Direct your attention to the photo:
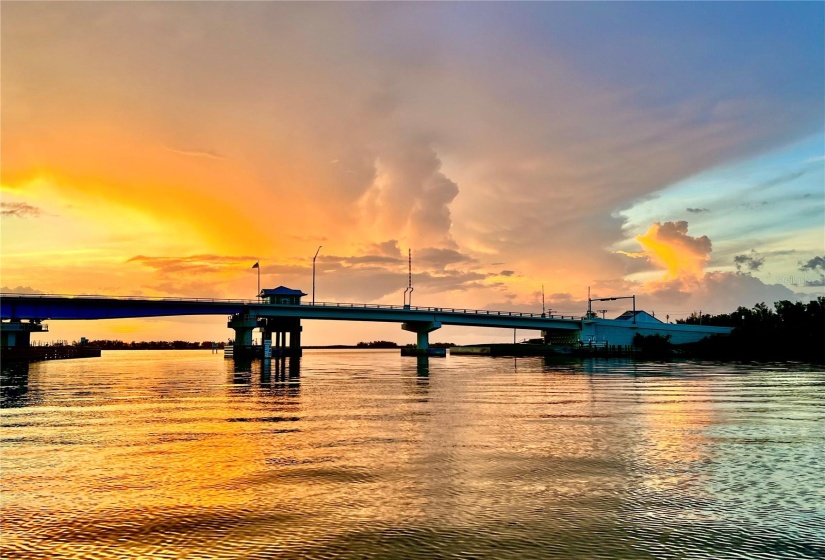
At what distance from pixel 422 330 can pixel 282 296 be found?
1586 inches

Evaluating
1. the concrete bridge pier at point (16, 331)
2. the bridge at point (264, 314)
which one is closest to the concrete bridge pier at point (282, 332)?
the bridge at point (264, 314)

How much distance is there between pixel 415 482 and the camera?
69.9 feet

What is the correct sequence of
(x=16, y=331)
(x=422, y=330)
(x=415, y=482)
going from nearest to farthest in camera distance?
(x=415, y=482), (x=16, y=331), (x=422, y=330)

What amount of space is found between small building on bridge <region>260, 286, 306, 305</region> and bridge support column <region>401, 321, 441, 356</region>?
33980 millimetres

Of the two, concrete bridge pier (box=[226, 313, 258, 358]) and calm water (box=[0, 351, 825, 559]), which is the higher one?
concrete bridge pier (box=[226, 313, 258, 358])

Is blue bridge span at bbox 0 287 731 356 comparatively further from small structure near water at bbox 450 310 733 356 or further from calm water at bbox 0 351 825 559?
calm water at bbox 0 351 825 559

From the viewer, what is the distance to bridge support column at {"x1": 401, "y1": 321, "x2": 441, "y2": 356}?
171m

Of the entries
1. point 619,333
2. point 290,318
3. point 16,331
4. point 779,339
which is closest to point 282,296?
point 290,318

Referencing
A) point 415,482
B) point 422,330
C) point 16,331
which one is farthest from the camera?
point 422,330

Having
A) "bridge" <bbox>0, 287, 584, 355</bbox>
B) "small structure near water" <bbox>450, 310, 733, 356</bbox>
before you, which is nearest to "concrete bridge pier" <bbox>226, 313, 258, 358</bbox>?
"bridge" <bbox>0, 287, 584, 355</bbox>

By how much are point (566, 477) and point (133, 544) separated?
530 inches

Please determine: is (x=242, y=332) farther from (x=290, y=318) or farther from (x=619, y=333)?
(x=619, y=333)

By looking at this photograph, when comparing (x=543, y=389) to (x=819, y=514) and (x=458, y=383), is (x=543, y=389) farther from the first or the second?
(x=819, y=514)

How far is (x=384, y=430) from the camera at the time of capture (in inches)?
1304
